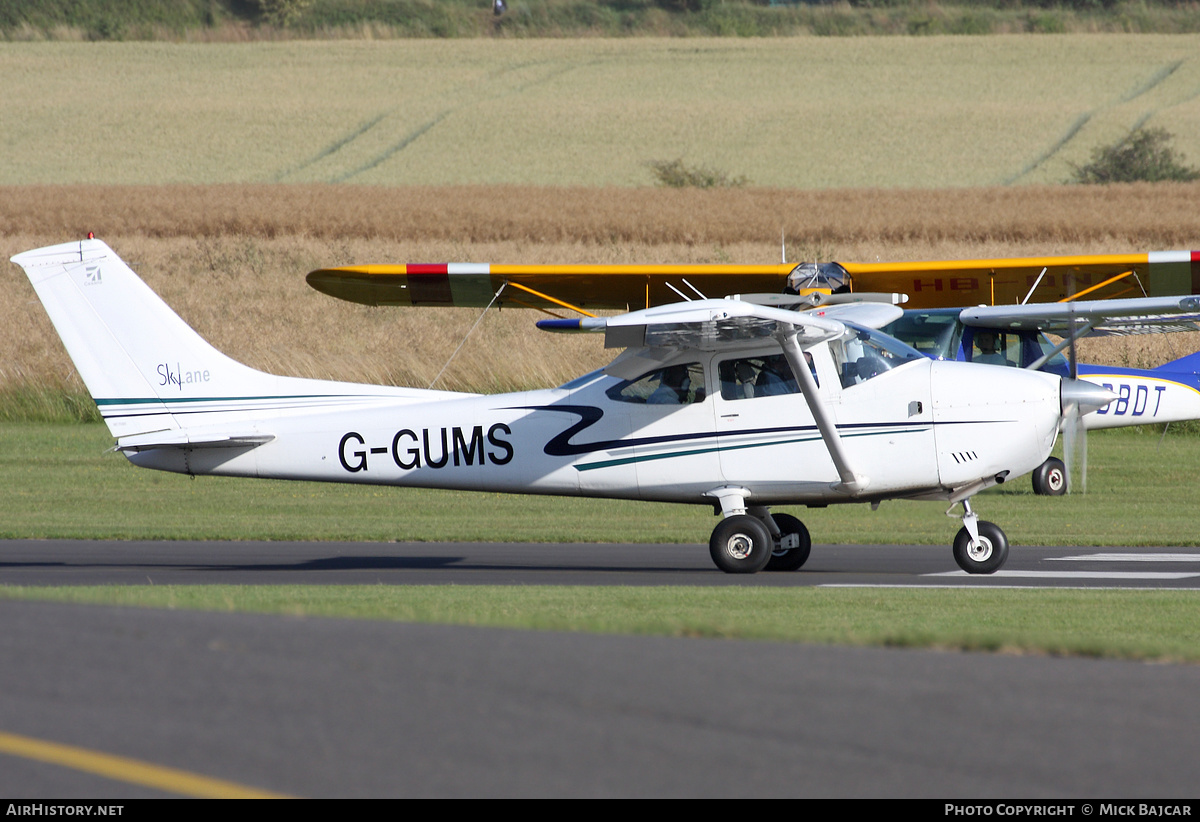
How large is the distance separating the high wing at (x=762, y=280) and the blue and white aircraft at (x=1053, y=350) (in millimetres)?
735

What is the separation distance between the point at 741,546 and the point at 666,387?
62.6 inches

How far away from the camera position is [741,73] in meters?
73.8

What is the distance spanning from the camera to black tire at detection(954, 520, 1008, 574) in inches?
505

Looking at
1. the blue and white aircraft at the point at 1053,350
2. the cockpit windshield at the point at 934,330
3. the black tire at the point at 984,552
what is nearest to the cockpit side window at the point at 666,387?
the black tire at the point at 984,552

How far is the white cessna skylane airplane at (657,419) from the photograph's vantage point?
12.7 meters

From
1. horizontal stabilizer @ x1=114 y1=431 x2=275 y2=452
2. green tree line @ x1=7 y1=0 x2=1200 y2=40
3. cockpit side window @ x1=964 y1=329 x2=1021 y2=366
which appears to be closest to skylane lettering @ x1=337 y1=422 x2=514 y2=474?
horizontal stabilizer @ x1=114 y1=431 x2=275 y2=452

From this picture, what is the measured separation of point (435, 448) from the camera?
44.9 ft

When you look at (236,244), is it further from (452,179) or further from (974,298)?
(974,298)

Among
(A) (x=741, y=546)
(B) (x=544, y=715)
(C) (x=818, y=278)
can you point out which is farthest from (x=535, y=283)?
(B) (x=544, y=715)

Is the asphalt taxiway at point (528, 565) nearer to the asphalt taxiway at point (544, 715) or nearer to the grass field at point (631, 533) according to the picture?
the grass field at point (631, 533)

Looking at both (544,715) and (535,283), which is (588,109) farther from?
(544,715)

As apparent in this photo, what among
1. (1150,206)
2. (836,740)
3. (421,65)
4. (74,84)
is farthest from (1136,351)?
(74,84)

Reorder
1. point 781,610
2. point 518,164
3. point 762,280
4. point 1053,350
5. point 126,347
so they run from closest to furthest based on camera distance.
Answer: point 781,610 → point 126,347 → point 1053,350 → point 762,280 → point 518,164

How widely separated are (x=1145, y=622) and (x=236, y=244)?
3804 centimetres
